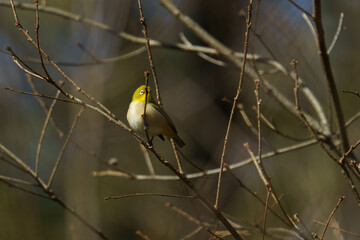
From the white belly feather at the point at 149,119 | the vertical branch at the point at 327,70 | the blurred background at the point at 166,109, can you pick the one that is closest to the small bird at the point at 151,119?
the white belly feather at the point at 149,119

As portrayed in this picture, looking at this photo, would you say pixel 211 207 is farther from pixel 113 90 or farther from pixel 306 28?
pixel 113 90

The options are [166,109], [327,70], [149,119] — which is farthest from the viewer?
[166,109]

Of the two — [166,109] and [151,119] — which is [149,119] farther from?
[166,109]

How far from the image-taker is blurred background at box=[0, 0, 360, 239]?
226 inches

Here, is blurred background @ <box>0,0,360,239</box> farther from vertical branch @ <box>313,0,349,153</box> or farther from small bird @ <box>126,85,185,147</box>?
vertical branch @ <box>313,0,349,153</box>

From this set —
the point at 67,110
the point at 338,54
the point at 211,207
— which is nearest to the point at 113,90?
the point at 67,110

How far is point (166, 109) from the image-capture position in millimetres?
7879

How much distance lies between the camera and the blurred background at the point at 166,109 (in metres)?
5.75

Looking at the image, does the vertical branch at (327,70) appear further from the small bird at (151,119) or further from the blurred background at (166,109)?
the blurred background at (166,109)

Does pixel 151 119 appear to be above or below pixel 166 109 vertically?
below

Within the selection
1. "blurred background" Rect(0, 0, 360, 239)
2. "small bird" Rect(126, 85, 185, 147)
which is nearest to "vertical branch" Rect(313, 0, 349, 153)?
"small bird" Rect(126, 85, 185, 147)

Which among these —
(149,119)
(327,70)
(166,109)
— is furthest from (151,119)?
(166,109)

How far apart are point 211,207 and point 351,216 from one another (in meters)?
3.48

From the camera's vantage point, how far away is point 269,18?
11.5 ft
